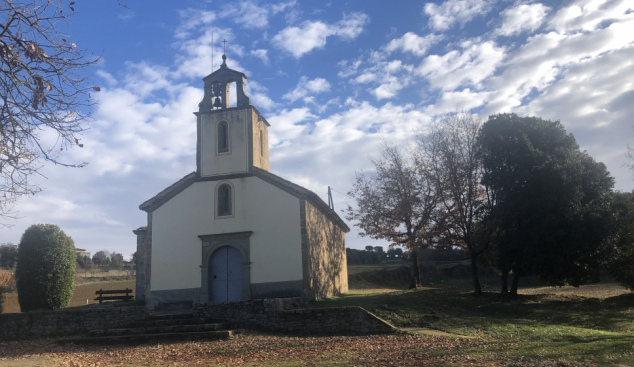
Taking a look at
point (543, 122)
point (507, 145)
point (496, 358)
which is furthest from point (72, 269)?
point (543, 122)

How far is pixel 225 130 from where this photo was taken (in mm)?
19172

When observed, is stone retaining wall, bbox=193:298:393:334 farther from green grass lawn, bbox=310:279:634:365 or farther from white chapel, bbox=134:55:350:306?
white chapel, bbox=134:55:350:306

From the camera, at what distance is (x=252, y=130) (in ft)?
61.6

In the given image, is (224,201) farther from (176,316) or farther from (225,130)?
(176,316)

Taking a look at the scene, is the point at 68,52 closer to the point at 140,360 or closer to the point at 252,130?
the point at 140,360

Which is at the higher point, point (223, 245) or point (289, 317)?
point (223, 245)

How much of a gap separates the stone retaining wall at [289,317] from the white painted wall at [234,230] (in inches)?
119

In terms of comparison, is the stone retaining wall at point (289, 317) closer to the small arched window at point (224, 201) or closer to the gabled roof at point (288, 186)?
the gabled roof at point (288, 186)

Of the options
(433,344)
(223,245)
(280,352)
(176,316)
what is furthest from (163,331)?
(433,344)

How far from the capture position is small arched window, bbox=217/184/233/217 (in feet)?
59.8

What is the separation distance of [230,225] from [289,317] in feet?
20.1

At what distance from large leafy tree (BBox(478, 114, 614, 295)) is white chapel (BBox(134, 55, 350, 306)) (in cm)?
777

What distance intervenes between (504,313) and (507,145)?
692 cm

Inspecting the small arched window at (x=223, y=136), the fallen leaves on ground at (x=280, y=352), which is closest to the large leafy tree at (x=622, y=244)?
the fallen leaves on ground at (x=280, y=352)
